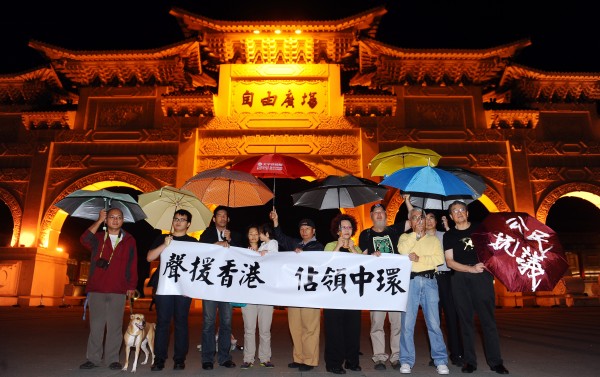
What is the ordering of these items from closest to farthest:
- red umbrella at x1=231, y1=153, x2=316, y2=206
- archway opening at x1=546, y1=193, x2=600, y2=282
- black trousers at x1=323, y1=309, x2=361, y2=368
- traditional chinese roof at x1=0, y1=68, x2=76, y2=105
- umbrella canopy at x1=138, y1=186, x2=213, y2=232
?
black trousers at x1=323, y1=309, x2=361, y2=368 → umbrella canopy at x1=138, y1=186, x2=213, y2=232 → red umbrella at x1=231, y1=153, x2=316, y2=206 → traditional chinese roof at x1=0, y1=68, x2=76, y2=105 → archway opening at x1=546, y1=193, x2=600, y2=282

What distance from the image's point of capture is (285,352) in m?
5.66

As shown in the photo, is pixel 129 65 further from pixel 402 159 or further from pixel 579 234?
pixel 579 234

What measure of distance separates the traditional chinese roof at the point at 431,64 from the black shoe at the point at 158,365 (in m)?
12.2

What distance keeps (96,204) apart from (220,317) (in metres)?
2.27

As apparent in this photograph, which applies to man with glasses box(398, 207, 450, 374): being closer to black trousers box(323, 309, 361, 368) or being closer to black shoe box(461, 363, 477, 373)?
black shoe box(461, 363, 477, 373)

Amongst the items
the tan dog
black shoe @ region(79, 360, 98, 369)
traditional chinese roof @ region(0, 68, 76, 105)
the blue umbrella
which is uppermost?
traditional chinese roof @ region(0, 68, 76, 105)

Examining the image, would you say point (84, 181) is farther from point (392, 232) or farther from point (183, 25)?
point (392, 232)

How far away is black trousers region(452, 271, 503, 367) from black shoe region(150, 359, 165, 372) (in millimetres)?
3255

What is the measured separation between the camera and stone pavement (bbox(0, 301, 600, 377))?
4289mm

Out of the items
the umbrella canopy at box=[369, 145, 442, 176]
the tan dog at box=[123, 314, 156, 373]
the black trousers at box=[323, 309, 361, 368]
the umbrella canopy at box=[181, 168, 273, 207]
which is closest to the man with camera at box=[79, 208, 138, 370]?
the tan dog at box=[123, 314, 156, 373]

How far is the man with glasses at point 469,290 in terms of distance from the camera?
4383mm

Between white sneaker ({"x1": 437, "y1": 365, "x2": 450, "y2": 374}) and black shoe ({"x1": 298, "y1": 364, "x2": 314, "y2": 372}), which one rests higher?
white sneaker ({"x1": 437, "y1": 365, "x2": 450, "y2": 374})

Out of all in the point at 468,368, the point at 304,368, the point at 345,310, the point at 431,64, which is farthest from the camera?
the point at 431,64

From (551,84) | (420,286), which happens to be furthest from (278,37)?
(420,286)
